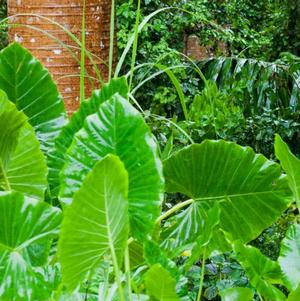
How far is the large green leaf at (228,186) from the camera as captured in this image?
954mm

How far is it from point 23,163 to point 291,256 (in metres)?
0.33

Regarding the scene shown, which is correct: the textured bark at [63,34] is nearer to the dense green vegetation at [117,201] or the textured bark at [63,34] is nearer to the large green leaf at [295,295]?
the dense green vegetation at [117,201]

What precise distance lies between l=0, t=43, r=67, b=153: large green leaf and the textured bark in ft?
5.26

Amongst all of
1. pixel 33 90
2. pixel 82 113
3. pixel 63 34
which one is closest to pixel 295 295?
pixel 82 113

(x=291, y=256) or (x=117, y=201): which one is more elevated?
(x=117, y=201)

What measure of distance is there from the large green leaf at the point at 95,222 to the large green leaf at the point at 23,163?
0.60 feet

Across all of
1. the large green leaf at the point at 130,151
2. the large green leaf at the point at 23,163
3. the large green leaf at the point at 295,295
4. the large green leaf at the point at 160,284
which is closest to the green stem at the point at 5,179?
the large green leaf at the point at 23,163

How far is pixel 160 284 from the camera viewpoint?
770 millimetres

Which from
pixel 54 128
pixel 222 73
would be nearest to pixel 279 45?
pixel 222 73

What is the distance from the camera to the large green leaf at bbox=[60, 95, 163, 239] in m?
0.81

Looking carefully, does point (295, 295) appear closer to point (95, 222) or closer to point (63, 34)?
point (95, 222)

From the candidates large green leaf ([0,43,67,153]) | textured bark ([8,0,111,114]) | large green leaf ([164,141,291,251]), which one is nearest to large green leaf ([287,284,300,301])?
large green leaf ([164,141,291,251])

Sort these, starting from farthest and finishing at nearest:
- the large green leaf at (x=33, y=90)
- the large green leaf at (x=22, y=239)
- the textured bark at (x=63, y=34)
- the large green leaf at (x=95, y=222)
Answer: the textured bark at (x=63, y=34), the large green leaf at (x=33, y=90), the large green leaf at (x=22, y=239), the large green leaf at (x=95, y=222)

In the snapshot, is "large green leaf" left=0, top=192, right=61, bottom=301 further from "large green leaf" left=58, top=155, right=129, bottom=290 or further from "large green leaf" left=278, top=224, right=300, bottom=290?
"large green leaf" left=278, top=224, right=300, bottom=290
